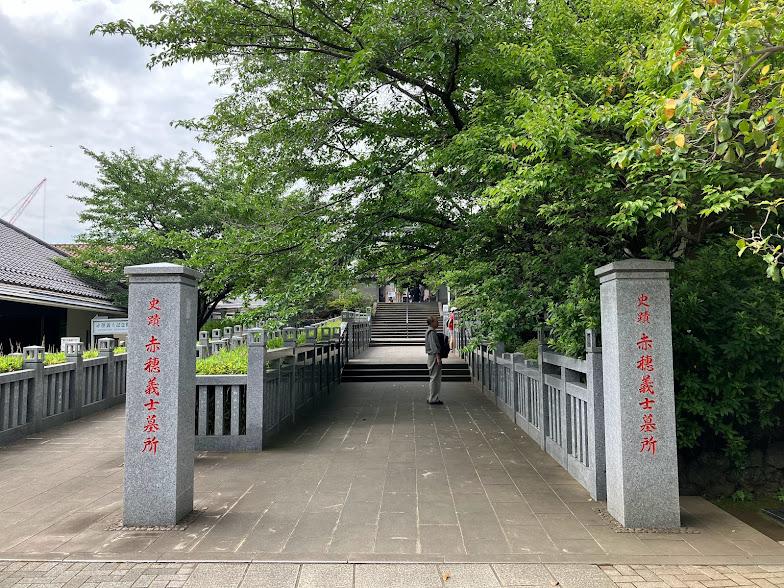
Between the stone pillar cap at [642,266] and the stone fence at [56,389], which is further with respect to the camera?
the stone fence at [56,389]

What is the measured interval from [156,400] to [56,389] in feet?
18.6

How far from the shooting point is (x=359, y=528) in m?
4.23

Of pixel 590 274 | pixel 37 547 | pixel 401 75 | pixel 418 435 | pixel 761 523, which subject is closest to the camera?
pixel 37 547

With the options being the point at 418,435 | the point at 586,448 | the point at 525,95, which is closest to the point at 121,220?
the point at 418,435

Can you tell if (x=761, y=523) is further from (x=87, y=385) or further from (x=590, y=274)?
(x=87, y=385)

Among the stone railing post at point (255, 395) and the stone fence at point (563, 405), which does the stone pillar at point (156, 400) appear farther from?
the stone fence at point (563, 405)

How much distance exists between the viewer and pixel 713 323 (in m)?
5.08

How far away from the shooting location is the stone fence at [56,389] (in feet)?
24.5

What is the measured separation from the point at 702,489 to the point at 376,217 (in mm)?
6318

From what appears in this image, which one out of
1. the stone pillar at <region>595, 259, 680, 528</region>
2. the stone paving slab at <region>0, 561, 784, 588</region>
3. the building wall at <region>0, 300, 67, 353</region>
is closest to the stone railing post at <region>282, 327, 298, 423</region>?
the stone paving slab at <region>0, 561, 784, 588</region>

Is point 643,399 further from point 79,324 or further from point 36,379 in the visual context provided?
point 79,324

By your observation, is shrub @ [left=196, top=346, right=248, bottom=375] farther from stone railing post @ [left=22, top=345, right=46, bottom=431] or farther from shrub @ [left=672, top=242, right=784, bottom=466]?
shrub @ [left=672, top=242, right=784, bottom=466]

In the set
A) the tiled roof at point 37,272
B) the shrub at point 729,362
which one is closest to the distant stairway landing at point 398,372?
the tiled roof at point 37,272

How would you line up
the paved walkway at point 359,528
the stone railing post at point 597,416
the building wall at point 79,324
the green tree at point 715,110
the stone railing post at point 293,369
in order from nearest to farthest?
the green tree at point 715,110 < the paved walkway at point 359,528 < the stone railing post at point 597,416 < the stone railing post at point 293,369 < the building wall at point 79,324
